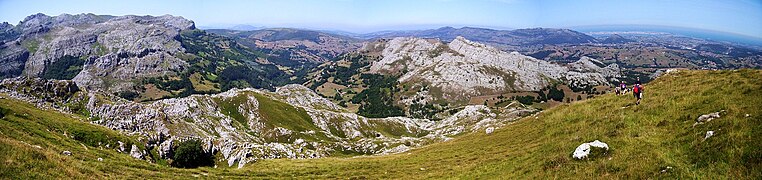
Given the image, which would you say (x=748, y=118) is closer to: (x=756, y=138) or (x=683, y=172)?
(x=756, y=138)

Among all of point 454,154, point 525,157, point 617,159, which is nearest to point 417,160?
point 454,154

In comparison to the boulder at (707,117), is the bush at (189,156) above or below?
below

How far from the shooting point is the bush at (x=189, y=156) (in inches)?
3752

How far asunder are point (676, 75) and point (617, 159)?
1867 inches

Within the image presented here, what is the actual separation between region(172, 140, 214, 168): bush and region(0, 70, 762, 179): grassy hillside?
44.2 meters

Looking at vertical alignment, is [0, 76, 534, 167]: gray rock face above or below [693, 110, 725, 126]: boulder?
below

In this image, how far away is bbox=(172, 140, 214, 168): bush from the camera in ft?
313

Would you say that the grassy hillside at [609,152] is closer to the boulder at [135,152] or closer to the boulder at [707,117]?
the boulder at [707,117]

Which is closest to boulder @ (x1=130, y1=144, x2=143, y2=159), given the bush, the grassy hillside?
the bush

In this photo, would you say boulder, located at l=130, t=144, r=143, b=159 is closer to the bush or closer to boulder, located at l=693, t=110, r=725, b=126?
the bush

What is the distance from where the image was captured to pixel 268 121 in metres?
193

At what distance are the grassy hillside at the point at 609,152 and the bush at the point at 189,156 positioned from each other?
4423 centimetres

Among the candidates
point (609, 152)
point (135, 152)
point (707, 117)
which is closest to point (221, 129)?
point (135, 152)

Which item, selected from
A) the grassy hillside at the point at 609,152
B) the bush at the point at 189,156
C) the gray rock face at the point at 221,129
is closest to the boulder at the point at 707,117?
the grassy hillside at the point at 609,152
